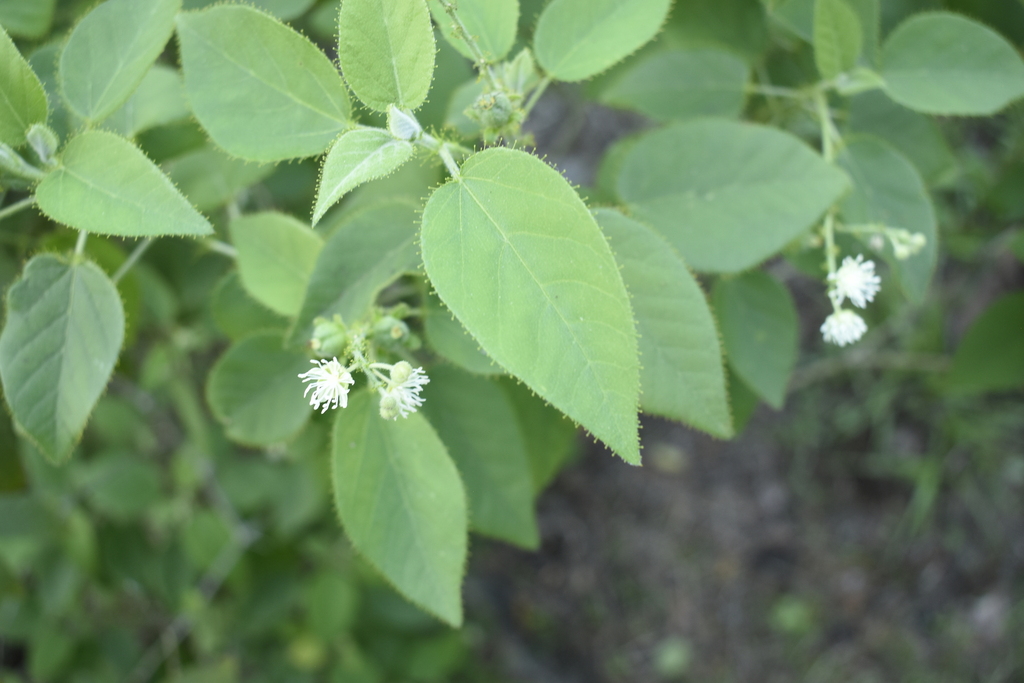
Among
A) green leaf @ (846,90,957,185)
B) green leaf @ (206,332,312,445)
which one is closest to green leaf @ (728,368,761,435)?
green leaf @ (846,90,957,185)

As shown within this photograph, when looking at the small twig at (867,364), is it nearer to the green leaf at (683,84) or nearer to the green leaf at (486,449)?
the green leaf at (683,84)

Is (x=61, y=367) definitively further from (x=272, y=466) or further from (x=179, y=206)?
(x=272, y=466)

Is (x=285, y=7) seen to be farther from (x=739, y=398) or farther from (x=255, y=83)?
(x=739, y=398)

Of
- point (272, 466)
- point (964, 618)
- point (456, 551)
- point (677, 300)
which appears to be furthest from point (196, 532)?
point (964, 618)

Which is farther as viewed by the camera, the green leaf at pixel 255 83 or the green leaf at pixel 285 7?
the green leaf at pixel 285 7

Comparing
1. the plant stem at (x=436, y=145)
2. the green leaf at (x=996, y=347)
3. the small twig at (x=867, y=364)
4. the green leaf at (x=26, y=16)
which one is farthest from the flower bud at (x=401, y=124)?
the small twig at (x=867, y=364)

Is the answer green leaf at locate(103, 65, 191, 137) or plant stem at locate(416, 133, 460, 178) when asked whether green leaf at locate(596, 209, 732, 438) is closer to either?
plant stem at locate(416, 133, 460, 178)
